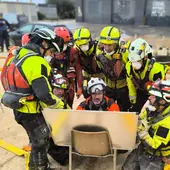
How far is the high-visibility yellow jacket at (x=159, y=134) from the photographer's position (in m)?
2.73

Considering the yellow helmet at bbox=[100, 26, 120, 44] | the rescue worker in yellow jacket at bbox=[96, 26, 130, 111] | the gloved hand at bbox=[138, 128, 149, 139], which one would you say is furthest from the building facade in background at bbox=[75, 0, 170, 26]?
the gloved hand at bbox=[138, 128, 149, 139]

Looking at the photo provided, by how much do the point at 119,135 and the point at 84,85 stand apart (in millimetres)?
1630

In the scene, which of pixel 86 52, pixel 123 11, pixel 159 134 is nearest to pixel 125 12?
pixel 123 11

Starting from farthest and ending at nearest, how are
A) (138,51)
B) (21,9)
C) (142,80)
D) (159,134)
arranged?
(21,9) → (142,80) → (138,51) → (159,134)

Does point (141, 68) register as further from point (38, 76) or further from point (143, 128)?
point (38, 76)

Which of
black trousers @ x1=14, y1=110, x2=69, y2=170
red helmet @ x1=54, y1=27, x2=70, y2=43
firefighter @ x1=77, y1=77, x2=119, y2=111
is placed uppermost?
red helmet @ x1=54, y1=27, x2=70, y2=43

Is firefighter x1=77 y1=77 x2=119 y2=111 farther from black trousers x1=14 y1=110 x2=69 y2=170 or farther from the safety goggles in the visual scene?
black trousers x1=14 y1=110 x2=69 y2=170

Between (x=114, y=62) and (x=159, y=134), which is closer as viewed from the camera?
A: (x=159, y=134)

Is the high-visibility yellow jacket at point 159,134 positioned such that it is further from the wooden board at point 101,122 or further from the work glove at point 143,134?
the wooden board at point 101,122

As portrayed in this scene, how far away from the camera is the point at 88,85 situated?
11.0 ft

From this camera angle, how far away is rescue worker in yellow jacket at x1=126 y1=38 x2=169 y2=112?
3215 mm

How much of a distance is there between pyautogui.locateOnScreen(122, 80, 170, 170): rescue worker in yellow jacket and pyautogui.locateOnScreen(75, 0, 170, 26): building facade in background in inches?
871

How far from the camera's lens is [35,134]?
9.87ft

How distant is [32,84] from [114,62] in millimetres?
1496
